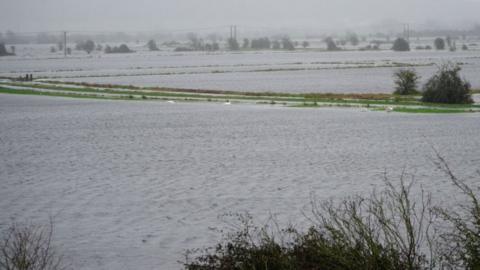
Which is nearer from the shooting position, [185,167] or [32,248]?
[32,248]

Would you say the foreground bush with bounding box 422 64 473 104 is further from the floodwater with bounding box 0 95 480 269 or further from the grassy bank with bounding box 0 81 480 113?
the floodwater with bounding box 0 95 480 269

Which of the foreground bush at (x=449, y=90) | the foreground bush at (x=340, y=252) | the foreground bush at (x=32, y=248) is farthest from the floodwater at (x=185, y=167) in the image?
the foreground bush at (x=449, y=90)

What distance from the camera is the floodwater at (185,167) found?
1514cm

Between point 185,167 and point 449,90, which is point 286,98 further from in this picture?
point 185,167

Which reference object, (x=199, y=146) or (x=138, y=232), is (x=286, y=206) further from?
(x=199, y=146)

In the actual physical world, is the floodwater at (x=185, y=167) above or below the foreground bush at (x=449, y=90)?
below

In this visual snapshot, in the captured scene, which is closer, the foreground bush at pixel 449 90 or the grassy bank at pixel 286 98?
the grassy bank at pixel 286 98

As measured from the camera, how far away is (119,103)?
46.9 m

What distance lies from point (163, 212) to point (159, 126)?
17.7 metres

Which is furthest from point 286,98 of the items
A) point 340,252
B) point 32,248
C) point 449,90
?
point 340,252

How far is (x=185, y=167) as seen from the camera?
22688 millimetres

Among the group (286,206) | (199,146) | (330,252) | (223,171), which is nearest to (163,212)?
(286,206)

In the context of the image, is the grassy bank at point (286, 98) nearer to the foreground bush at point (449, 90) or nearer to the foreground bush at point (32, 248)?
the foreground bush at point (449, 90)

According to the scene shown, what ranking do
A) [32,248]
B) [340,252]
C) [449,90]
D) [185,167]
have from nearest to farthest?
[340,252], [32,248], [185,167], [449,90]
